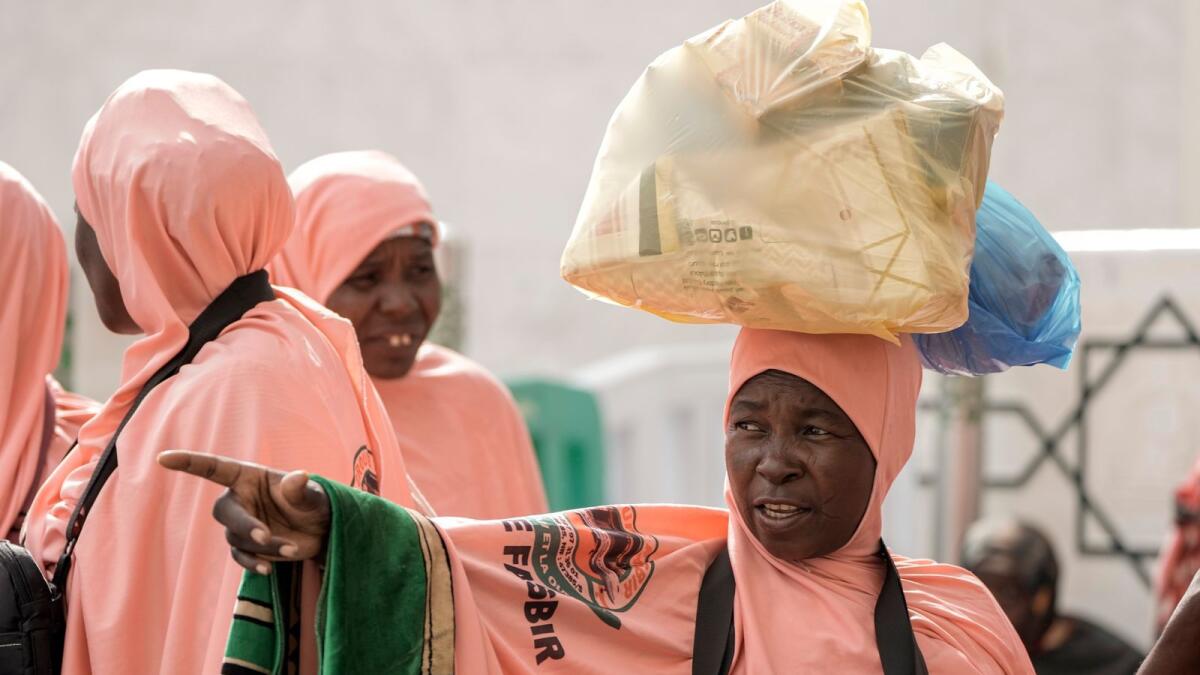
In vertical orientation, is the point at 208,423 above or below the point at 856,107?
below

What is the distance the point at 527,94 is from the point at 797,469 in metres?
7.91

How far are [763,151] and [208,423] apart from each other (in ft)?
3.13

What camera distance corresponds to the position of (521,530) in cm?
267

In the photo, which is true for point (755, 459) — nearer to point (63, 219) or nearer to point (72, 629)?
point (72, 629)

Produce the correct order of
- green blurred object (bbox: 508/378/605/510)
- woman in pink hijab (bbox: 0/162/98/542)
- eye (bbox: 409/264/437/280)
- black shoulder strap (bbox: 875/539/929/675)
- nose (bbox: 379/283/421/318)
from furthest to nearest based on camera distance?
1. green blurred object (bbox: 508/378/605/510)
2. eye (bbox: 409/264/437/280)
3. nose (bbox: 379/283/421/318)
4. woman in pink hijab (bbox: 0/162/98/542)
5. black shoulder strap (bbox: 875/539/929/675)

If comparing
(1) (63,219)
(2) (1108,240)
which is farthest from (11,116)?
(2) (1108,240)

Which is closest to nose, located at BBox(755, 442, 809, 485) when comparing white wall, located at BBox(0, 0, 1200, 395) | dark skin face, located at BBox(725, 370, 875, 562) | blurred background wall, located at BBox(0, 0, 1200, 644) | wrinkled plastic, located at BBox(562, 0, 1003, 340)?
dark skin face, located at BBox(725, 370, 875, 562)

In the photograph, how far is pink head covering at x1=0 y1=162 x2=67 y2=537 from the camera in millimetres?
3311

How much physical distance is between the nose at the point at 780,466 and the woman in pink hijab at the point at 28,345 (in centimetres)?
Answer: 143

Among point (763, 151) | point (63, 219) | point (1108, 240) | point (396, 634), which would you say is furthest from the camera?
point (63, 219)

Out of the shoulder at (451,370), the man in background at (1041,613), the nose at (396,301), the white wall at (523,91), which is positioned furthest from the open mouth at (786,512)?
the white wall at (523,91)

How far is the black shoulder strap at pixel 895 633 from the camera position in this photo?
8.75 ft

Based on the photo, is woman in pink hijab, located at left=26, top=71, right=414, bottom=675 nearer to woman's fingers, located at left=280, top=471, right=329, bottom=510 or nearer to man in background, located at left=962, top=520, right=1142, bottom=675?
woman's fingers, located at left=280, top=471, right=329, bottom=510

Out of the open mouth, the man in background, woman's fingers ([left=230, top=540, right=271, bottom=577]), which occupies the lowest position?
the man in background
